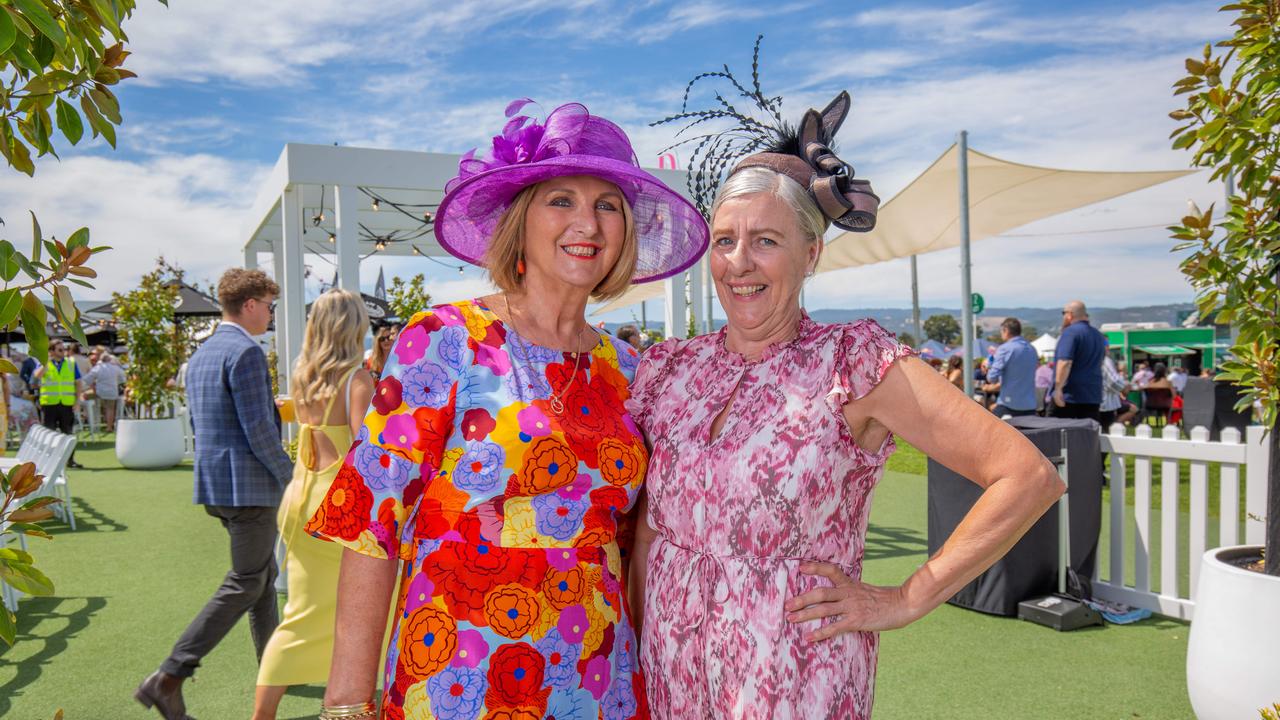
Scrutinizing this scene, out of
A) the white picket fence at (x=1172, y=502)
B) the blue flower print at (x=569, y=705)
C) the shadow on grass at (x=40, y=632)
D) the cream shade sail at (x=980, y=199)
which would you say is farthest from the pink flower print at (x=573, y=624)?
the cream shade sail at (x=980, y=199)

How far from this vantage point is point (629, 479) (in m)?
1.84

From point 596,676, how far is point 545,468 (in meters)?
0.45

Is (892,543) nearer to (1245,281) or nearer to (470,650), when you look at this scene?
(1245,281)

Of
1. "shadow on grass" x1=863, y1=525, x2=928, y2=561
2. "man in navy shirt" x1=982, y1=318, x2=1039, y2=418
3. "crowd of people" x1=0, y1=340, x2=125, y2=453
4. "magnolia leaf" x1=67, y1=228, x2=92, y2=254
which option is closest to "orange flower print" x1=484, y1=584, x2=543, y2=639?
"magnolia leaf" x1=67, y1=228, x2=92, y2=254

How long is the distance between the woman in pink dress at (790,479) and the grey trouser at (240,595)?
8.93 feet

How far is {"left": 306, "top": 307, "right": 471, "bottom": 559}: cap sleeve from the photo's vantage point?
66.4 inches

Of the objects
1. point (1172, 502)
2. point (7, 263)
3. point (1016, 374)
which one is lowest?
point (1172, 502)

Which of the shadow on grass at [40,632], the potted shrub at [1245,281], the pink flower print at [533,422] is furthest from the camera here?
the shadow on grass at [40,632]

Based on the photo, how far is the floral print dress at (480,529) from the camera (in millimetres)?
1686

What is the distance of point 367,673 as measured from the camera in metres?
1.71

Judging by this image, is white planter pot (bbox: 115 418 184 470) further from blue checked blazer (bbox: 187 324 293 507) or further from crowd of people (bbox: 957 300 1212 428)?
crowd of people (bbox: 957 300 1212 428)

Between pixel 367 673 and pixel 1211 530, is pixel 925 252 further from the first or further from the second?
pixel 367 673

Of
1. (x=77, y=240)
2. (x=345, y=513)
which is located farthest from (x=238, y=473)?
(x=77, y=240)

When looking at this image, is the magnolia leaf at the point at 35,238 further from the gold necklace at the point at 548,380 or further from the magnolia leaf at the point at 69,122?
the gold necklace at the point at 548,380
